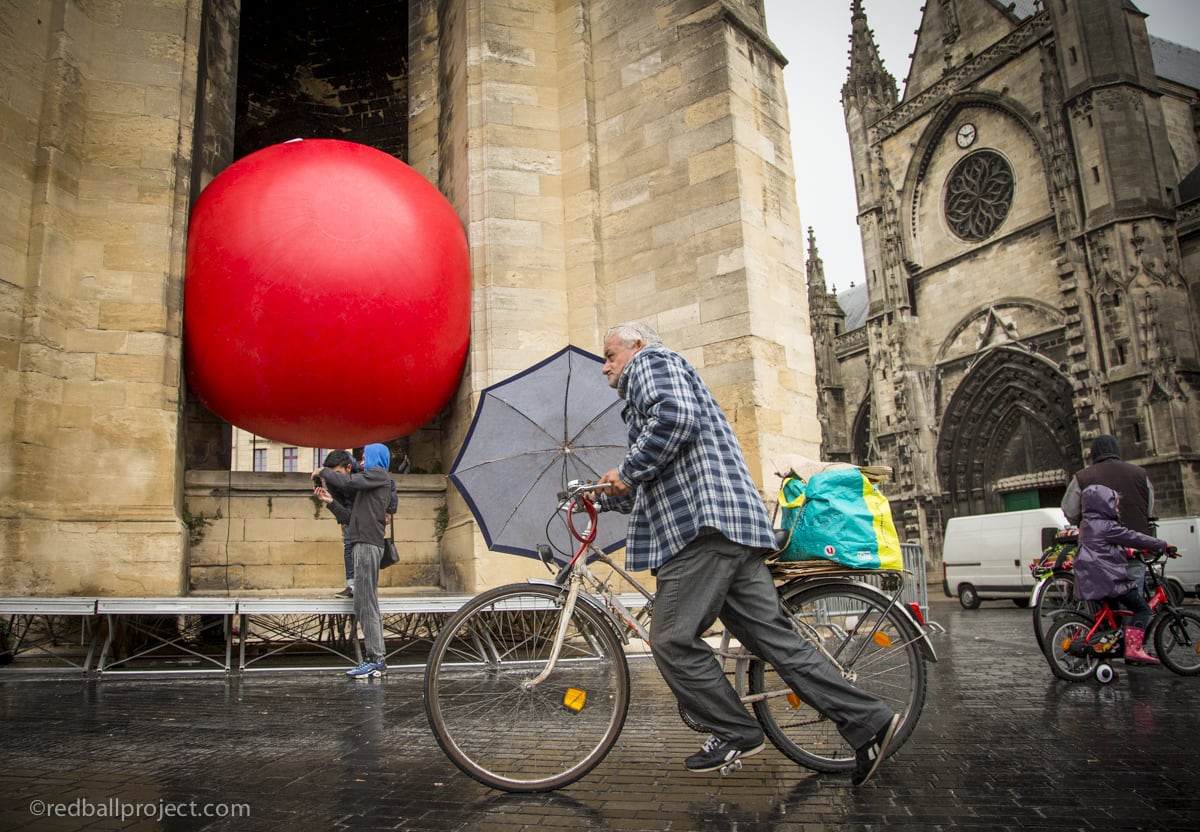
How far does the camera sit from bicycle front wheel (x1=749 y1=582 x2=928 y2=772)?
2.94 m

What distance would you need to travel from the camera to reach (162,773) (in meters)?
2.88

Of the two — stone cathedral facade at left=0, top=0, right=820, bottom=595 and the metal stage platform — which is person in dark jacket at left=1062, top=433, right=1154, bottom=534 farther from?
the metal stage platform

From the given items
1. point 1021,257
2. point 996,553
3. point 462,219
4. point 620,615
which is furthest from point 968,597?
point 1021,257

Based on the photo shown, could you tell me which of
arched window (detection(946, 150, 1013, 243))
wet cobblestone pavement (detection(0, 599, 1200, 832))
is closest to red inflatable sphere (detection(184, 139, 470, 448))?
wet cobblestone pavement (detection(0, 599, 1200, 832))

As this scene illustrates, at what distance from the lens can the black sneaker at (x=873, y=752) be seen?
8.82ft

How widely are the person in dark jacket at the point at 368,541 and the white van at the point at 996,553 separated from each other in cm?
1329

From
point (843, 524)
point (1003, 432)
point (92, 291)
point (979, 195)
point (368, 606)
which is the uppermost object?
point (979, 195)

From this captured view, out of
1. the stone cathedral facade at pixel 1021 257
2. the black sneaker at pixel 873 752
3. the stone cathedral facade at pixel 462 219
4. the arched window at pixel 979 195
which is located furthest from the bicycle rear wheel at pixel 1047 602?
the arched window at pixel 979 195

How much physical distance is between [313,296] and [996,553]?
1447 centimetres

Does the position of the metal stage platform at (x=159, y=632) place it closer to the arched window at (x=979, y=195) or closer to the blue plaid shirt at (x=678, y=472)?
the blue plaid shirt at (x=678, y=472)

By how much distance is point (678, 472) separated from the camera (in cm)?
287

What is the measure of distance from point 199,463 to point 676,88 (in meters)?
5.54

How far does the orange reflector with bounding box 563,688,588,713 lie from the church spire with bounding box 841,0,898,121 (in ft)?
118

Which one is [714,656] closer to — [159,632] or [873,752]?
[873,752]
